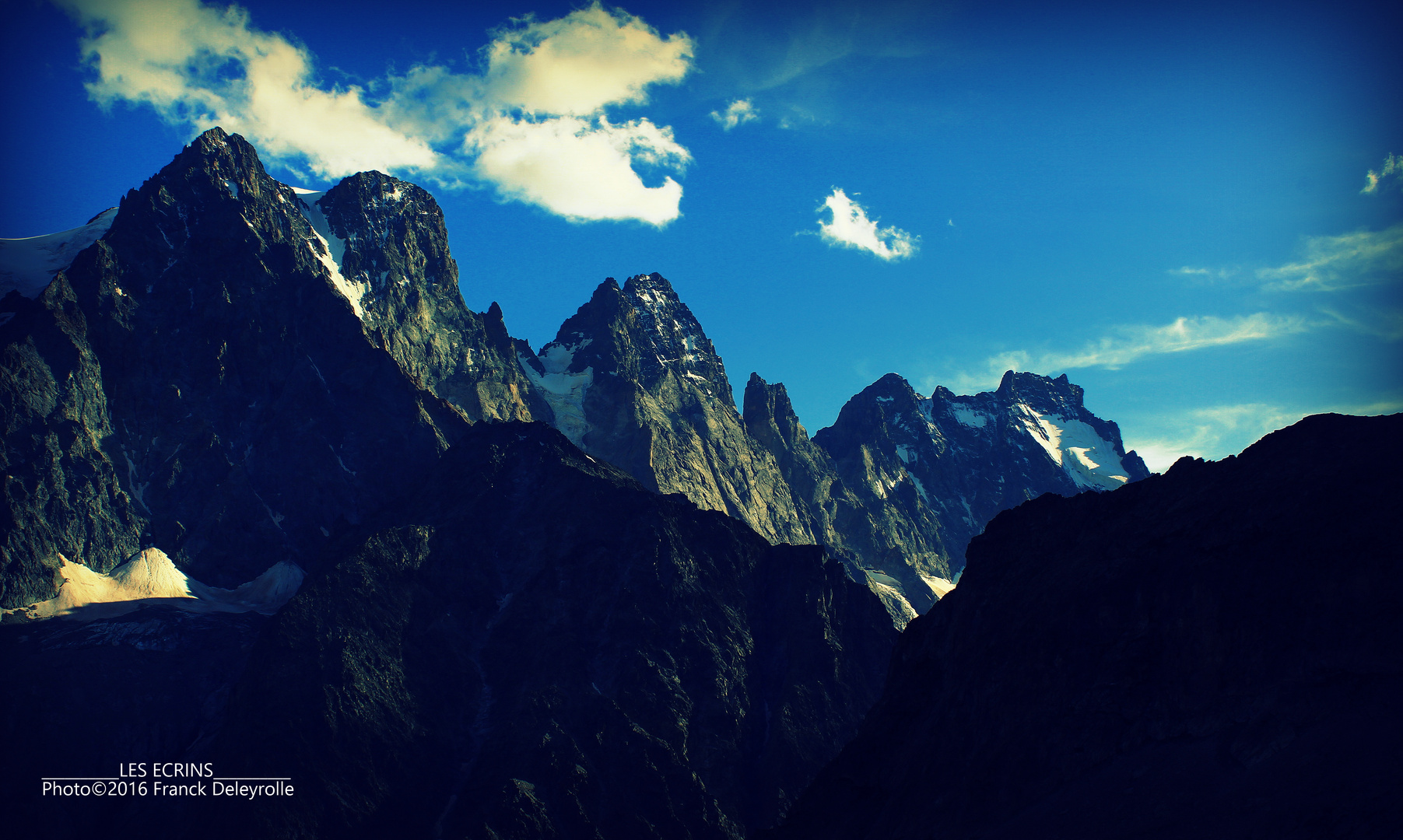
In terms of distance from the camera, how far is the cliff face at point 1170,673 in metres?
80.1

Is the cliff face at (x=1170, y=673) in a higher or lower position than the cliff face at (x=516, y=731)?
lower

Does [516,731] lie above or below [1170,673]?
above

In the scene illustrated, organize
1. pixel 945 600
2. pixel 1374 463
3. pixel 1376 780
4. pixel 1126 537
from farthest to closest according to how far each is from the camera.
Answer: pixel 945 600 < pixel 1126 537 < pixel 1374 463 < pixel 1376 780

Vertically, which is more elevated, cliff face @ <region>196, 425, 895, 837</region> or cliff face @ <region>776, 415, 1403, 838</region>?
cliff face @ <region>196, 425, 895, 837</region>

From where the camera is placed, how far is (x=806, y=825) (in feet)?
391

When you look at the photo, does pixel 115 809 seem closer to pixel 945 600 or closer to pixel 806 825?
pixel 806 825

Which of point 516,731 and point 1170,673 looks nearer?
point 1170,673

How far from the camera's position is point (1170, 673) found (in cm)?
9638

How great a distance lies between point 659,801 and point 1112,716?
291 feet

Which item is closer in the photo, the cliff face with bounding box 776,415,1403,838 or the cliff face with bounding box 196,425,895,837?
the cliff face with bounding box 776,415,1403,838

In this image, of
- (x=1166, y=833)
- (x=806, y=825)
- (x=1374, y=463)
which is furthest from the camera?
(x=806, y=825)

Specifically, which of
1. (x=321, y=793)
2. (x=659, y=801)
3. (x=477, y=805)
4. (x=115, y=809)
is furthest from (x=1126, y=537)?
(x=115, y=809)

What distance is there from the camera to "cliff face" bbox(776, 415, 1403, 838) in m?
80.1

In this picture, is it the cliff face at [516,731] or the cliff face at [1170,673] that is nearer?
the cliff face at [1170,673]
